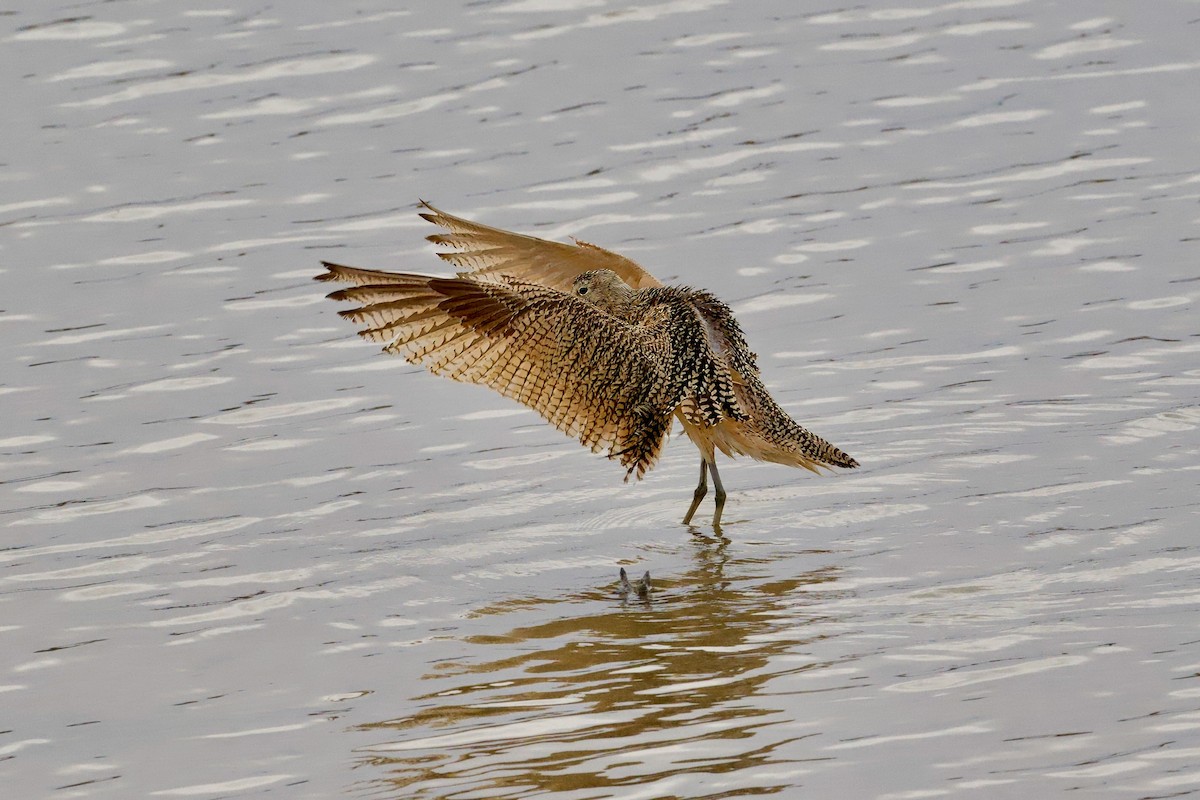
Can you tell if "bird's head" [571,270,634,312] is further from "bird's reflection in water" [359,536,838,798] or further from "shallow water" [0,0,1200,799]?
"bird's reflection in water" [359,536,838,798]

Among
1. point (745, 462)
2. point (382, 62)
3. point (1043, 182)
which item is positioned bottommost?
point (745, 462)

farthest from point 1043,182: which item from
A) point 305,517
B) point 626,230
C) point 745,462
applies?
point 305,517

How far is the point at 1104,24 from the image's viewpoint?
1459 centimetres

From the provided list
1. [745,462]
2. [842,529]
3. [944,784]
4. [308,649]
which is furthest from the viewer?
[745,462]

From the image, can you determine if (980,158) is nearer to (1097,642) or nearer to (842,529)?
(842,529)

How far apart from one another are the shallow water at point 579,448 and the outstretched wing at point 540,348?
53cm

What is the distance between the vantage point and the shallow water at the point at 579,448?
19.4ft

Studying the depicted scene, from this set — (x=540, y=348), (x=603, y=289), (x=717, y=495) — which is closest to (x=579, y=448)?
(x=603, y=289)

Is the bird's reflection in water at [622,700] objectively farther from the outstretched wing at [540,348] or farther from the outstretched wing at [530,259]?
the outstretched wing at [530,259]

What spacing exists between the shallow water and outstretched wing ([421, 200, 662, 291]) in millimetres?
854

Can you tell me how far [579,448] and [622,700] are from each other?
10.6ft

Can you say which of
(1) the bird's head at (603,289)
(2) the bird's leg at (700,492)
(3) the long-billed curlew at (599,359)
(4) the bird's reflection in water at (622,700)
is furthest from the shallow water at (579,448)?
(1) the bird's head at (603,289)

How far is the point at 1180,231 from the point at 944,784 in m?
6.66

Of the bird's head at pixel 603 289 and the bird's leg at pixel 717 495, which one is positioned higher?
the bird's head at pixel 603 289
